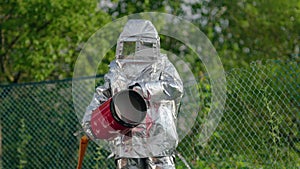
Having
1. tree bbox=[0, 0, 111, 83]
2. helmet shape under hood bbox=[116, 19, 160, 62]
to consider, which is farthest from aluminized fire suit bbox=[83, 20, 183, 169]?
tree bbox=[0, 0, 111, 83]

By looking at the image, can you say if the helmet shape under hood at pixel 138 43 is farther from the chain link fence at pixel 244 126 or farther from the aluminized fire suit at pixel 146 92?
the chain link fence at pixel 244 126

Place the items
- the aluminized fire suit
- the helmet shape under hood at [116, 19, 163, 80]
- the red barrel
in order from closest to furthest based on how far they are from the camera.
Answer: the red barrel
the aluminized fire suit
the helmet shape under hood at [116, 19, 163, 80]

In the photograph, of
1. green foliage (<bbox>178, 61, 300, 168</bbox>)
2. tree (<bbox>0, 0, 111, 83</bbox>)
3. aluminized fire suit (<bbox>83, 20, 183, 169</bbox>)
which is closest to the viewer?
aluminized fire suit (<bbox>83, 20, 183, 169</bbox>)

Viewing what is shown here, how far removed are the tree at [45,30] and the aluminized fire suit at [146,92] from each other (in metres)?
5.06

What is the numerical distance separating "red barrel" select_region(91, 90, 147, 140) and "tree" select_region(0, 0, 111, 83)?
215 inches

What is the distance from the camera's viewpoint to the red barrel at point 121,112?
4137 mm

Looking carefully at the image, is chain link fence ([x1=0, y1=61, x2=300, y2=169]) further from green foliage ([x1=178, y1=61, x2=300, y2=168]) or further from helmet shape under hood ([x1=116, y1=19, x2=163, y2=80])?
helmet shape under hood ([x1=116, y1=19, x2=163, y2=80])

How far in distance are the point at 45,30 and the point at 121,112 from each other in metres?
6.53

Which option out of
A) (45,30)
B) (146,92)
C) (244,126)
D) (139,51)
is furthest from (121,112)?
(45,30)

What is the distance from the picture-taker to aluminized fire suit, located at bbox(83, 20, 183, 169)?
4348mm

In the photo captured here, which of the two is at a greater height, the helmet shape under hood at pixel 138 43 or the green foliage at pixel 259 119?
the helmet shape under hood at pixel 138 43

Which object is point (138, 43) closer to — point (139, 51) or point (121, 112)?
point (139, 51)

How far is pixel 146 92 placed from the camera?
4.21 metres

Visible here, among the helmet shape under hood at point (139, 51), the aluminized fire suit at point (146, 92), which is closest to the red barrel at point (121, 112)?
the aluminized fire suit at point (146, 92)
